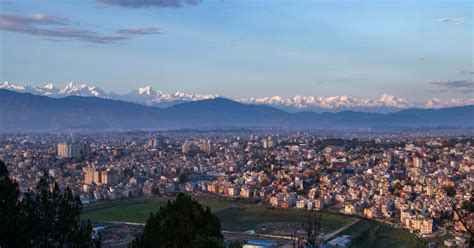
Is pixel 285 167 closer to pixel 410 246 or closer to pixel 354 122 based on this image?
pixel 410 246

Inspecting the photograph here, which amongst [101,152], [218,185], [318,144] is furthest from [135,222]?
[318,144]

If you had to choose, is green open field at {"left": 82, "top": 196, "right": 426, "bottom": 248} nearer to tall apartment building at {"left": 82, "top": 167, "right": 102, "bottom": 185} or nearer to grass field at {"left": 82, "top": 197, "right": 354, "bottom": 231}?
grass field at {"left": 82, "top": 197, "right": 354, "bottom": 231}

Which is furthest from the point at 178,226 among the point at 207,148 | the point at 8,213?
the point at 207,148

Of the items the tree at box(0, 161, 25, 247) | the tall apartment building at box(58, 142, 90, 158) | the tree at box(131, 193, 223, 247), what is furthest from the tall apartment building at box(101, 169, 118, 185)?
the tree at box(131, 193, 223, 247)

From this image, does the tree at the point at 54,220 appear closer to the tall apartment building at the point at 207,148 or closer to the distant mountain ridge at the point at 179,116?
Result: the tall apartment building at the point at 207,148

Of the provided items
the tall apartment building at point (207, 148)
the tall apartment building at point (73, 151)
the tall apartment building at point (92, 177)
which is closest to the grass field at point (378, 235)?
the tall apartment building at point (92, 177)

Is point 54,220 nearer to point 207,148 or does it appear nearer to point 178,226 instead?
point 178,226

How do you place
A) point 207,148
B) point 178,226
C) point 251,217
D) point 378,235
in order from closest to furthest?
point 178,226 → point 378,235 → point 251,217 → point 207,148
